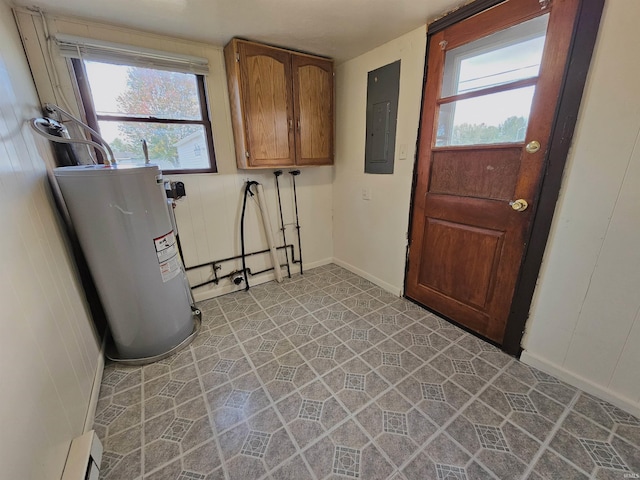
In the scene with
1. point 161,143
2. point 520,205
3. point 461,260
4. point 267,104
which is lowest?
point 461,260

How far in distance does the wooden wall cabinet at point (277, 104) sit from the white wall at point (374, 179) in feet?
0.75

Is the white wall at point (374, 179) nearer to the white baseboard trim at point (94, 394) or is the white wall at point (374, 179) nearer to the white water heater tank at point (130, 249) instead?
the white water heater tank at point (130, 249)

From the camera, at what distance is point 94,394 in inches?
56.8

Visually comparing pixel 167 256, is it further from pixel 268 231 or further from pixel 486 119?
pixel 486 119

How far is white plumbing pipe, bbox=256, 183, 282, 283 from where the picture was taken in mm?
2559

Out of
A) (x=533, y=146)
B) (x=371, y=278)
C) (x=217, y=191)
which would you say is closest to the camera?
(x=533, y=146)

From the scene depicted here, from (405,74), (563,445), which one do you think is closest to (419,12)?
(405,74)

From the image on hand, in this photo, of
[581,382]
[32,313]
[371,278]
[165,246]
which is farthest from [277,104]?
[581,382]

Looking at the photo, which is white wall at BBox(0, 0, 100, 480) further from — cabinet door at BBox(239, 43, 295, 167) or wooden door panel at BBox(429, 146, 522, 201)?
wooden door panel at BBox(429, 146, 522, 201)

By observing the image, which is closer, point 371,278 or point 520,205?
point 520,205

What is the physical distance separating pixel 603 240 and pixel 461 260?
756 millimetres

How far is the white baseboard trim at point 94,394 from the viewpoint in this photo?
50.6 inches

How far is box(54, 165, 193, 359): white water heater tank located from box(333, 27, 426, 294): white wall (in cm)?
178

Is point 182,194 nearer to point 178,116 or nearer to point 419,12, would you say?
point 178,116
